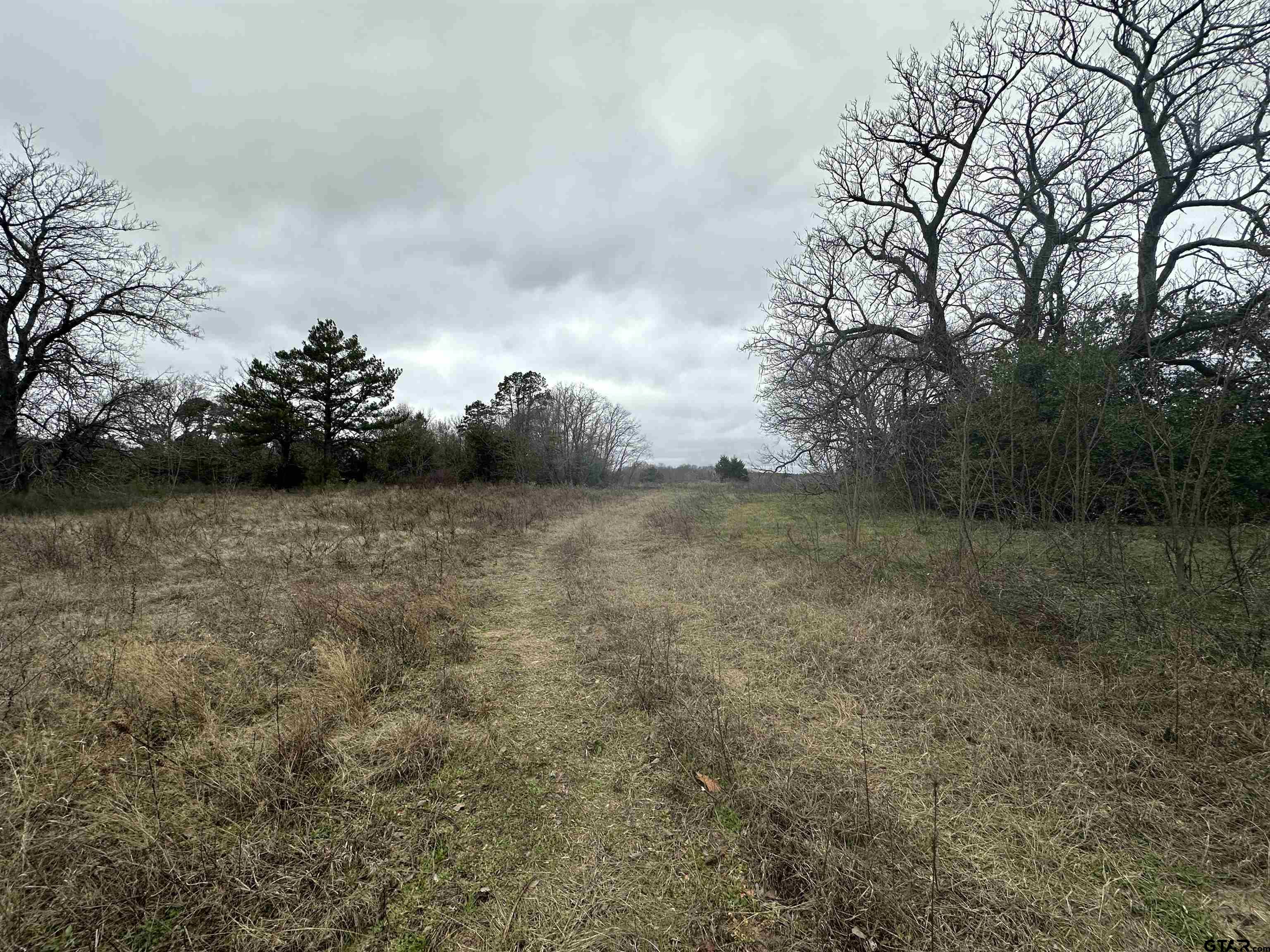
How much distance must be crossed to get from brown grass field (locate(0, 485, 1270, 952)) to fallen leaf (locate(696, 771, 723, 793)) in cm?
6

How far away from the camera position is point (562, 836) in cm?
223

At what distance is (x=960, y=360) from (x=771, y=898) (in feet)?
36.3

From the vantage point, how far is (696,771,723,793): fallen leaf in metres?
2.51

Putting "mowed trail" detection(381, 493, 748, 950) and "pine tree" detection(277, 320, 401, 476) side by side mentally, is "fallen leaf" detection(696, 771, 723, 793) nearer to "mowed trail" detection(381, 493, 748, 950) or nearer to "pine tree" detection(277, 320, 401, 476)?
"mowed trail" detection(381, 493, 748, 950)

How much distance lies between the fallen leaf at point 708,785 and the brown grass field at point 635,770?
59 mm

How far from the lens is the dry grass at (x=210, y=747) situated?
1713mm

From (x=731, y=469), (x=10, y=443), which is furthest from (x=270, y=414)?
(x=731, y=469)

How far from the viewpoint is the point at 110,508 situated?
41.1ft

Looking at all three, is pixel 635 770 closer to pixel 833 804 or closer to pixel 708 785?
pixel 708 785

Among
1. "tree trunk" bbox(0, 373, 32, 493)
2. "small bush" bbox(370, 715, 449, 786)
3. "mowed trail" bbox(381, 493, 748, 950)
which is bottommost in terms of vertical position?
"mowed trail" bbox(381, 493, 748, 950)

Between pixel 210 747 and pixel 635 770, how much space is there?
8.50 ft

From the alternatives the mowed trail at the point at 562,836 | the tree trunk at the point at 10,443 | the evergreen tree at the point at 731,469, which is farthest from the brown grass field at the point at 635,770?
the evergreen tree at the point at 731,469

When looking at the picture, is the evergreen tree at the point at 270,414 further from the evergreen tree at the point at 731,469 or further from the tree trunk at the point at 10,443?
the evergreen tree at the point at 731,469

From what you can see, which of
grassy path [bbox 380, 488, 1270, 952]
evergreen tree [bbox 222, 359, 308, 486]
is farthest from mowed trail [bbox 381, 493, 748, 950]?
evergreen tree [bbox 222, 359, 308, 486]
